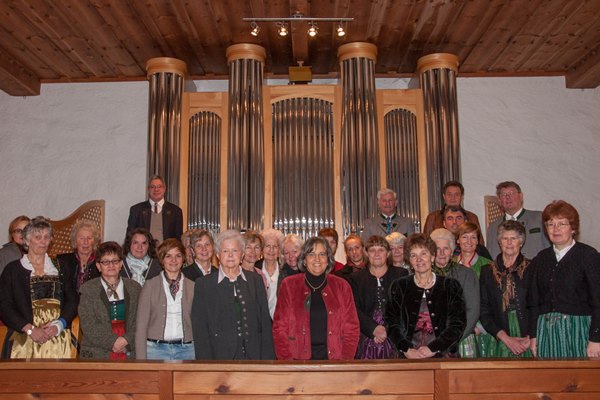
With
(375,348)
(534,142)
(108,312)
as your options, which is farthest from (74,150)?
(534,142)

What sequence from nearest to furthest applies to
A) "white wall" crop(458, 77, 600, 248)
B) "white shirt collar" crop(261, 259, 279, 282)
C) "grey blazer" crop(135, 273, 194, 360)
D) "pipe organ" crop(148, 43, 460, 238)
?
"grey blazer" crop(135, 273, 194, 360) → "white shirt collar" crop(261, 259, 279, 282) → "pipe organ" crop(148, 43, 460, 238) → "white wall" crop(458, 77, 600, 248)

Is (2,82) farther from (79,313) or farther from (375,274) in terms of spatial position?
(375,274)

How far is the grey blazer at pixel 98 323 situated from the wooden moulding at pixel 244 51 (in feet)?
11.0

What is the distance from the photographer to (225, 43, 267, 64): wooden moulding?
647cm

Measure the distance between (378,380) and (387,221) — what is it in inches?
106

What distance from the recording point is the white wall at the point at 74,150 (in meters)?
6.92

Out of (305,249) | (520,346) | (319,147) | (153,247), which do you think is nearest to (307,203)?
(319,147)

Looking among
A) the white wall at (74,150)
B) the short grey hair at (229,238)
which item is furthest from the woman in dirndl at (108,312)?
the white wall at (74,150)

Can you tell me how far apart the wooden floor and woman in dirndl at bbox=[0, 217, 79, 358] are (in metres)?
1.08

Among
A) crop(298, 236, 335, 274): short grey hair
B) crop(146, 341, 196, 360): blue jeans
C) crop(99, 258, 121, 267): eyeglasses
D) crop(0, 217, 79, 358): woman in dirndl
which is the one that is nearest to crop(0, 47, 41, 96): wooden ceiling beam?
crop(0, 217, 79, 358): woman in dirndl

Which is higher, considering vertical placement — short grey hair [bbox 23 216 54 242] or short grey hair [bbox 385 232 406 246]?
short grey hair [bbox 23 216 54 242]

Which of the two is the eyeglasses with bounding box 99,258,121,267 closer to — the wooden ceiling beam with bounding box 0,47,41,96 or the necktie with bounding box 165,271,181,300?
the necktie with bounding box 165,271,181,300

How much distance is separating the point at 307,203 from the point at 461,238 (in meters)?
2.37

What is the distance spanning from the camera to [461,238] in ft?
13.6
